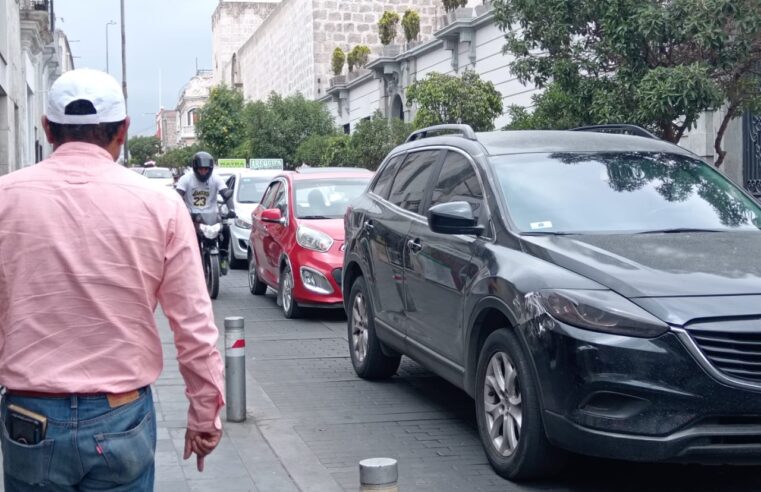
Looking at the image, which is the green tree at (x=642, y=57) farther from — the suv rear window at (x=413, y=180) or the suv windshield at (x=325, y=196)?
the suv rear window at (x=413, y=180)

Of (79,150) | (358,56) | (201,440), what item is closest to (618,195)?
(201,440)

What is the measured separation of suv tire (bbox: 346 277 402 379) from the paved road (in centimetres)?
10

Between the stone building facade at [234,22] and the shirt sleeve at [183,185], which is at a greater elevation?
the stone building facade at [234,22]

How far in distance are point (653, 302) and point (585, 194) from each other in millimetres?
1503

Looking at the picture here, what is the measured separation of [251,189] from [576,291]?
13999mm

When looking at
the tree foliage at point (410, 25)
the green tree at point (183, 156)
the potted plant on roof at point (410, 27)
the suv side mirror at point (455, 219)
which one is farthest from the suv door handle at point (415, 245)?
the green tree at point (183, 156)

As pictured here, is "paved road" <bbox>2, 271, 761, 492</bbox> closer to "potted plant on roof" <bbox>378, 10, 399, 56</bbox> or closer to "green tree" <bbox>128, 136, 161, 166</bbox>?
"potted plant on roof" <bbox>378, 10, 399, 56</bbox>

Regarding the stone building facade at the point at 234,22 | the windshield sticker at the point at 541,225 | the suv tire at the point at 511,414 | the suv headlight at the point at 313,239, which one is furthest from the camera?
the stone building facade at the point at 234,22

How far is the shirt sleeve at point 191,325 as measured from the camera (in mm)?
3137

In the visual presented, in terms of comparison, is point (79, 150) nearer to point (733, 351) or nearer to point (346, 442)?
point (733, 351)

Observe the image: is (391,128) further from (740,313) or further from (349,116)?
(740,313)

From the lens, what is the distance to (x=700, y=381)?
4.93 meters

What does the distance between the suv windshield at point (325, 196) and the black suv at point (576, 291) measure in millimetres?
4577

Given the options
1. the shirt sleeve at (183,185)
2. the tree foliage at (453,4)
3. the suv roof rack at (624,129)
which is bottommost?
the shirt sleeve at (183,185)
